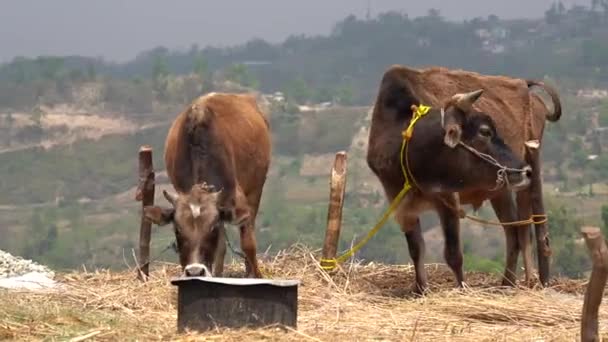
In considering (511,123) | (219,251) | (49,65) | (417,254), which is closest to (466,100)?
(417,254)

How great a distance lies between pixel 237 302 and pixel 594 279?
274cm

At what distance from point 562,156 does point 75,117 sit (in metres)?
33.1

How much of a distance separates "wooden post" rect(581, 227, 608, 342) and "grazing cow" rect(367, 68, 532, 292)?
4.19m

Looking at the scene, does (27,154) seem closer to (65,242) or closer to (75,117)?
(75,117)

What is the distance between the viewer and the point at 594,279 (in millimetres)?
9352

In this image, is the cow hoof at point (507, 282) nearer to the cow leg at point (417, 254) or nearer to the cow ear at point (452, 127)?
the cow leg at point (417, 254)

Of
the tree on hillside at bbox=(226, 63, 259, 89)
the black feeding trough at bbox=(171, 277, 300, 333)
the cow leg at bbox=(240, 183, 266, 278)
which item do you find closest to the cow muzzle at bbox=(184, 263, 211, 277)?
the black feeding trough at bbox=(171, 277, 300, 333)

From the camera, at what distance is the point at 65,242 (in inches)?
2554

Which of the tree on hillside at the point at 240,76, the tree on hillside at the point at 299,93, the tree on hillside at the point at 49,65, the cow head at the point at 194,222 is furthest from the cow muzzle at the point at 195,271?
the tree on hillside at the point at 49,65

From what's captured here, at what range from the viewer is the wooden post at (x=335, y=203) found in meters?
15.8

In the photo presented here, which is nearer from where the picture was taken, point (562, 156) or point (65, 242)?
point (65, 242)

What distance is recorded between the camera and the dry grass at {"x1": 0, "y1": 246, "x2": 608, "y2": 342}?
10797 mm

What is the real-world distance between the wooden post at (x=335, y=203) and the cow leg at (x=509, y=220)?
172cm

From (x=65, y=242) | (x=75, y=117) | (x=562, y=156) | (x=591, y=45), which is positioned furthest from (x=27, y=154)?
(x=591, y=45)
